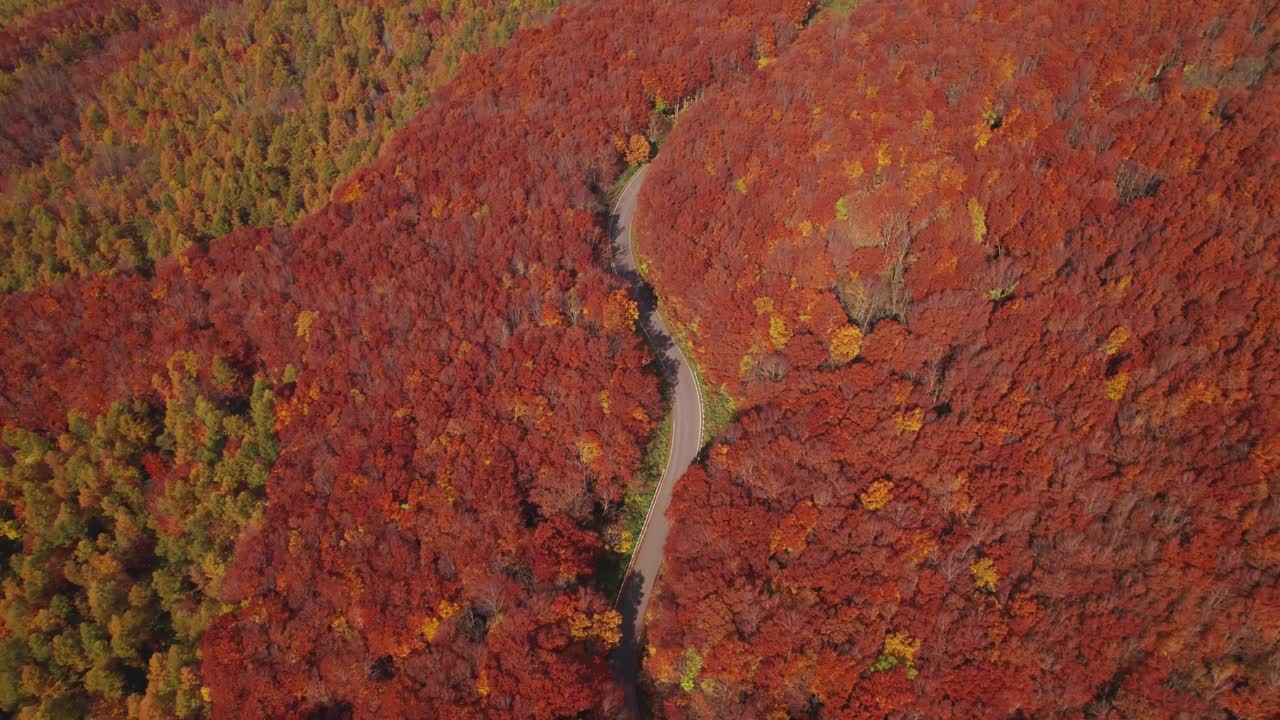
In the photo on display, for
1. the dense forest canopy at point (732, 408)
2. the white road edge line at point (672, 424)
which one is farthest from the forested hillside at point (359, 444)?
the white road edge line at point (672, 424)

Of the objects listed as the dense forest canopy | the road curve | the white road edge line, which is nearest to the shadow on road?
the road curve

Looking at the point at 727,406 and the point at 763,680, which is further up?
the point at 727,406

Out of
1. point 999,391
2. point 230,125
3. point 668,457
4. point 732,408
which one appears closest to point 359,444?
point 668,457

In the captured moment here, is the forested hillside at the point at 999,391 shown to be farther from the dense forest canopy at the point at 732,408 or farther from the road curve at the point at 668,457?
the road curve at the point at 668,457

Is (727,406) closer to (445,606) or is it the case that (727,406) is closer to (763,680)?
(763,680)

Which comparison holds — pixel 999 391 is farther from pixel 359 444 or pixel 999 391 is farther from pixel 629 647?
pixel 359 444

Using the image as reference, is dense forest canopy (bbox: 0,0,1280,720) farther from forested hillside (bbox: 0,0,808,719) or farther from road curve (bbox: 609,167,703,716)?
road curve (bbox: 609,167,703,716)

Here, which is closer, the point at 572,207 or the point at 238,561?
the point at 238,561

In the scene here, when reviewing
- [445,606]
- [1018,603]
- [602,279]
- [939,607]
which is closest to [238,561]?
[445,606]
